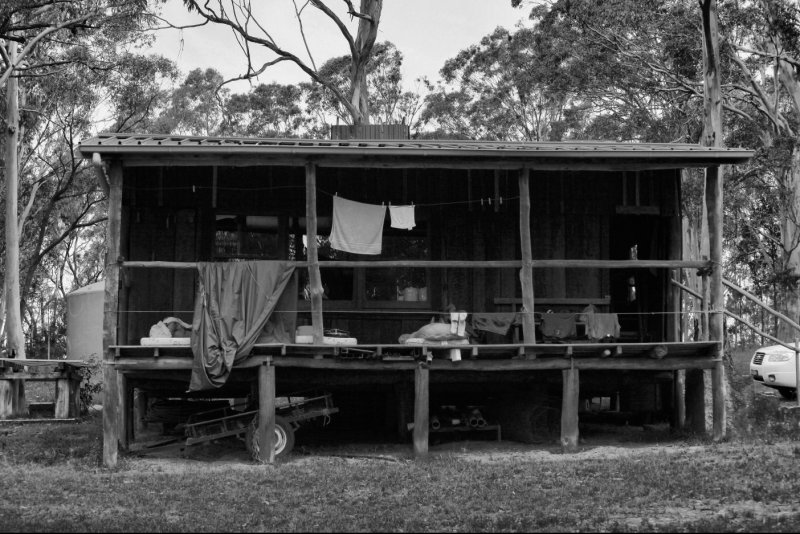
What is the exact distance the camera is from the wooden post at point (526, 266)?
1605 cm

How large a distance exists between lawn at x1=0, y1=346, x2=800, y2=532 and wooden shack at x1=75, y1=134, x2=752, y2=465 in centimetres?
104

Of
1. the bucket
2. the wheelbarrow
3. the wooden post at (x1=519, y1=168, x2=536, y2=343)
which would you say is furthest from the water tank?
the wooden post at (x1=519, y1=168, x2=536, y2=343)

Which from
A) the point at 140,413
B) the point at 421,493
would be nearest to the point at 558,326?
the point at 421,493

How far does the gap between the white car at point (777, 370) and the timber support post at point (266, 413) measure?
12558 millimetres

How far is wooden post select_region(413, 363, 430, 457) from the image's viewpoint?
15.8 meters

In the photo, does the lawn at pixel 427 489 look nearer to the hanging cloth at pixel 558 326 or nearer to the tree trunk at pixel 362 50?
the hanging cloth at pixel 558 326

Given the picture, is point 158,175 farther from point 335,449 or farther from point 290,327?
point 335,449

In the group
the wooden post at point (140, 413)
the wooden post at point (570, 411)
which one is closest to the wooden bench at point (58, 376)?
the wooden post at point (140, 413)

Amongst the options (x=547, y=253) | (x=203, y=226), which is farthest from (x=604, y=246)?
(x=203, y=226)

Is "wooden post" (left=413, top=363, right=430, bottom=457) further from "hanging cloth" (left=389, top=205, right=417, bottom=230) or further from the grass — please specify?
"hanging cloth" (left=389, top=205, right=417, bottom=230)

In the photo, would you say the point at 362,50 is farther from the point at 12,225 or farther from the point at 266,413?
the point at 266,413

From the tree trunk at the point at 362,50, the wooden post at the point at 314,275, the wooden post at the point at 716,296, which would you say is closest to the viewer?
the wooden post at the point at 314,275

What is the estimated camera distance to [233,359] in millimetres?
15445

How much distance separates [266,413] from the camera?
15.5 metres
